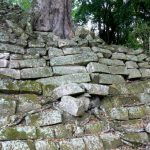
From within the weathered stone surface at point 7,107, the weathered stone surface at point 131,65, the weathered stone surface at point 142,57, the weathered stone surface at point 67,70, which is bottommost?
the weathered stone surface at point 7,107

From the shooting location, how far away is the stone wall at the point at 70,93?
15.5 ft

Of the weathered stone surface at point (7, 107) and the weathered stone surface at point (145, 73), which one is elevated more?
the weathered stone surface at point (145, 73)

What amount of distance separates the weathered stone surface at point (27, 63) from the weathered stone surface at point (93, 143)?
2.15 m

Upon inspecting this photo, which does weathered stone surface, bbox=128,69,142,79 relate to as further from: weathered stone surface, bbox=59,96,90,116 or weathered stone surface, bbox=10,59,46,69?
weathered stone surface, bbox=10,59,46,69

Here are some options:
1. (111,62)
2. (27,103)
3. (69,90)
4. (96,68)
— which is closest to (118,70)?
(111,62)

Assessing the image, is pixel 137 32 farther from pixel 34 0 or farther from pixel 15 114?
pixel 15 114

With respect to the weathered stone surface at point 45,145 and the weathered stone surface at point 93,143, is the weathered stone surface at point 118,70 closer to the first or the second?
the weathered stone surface at point 93,143

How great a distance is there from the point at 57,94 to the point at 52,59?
1123 mm

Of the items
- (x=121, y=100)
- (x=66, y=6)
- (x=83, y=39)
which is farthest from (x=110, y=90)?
(x=66, y=6)

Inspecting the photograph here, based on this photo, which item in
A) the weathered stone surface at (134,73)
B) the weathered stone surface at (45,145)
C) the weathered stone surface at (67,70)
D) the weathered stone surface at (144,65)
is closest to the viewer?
the weathered stone surface at (45,145)

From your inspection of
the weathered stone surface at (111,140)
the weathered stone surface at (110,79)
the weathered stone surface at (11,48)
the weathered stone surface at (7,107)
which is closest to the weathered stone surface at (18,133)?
the weathered stone surface at (7,107)

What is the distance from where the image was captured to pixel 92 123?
5.14 m

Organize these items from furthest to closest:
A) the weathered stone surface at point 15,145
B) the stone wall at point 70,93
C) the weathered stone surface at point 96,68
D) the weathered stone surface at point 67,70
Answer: the weathered stone surface at point 96,68, the weathered stone surface at point 67,70, the stone wall at point 70,93, the weathered stone surface at point 15,145

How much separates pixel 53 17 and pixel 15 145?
13.9ft
